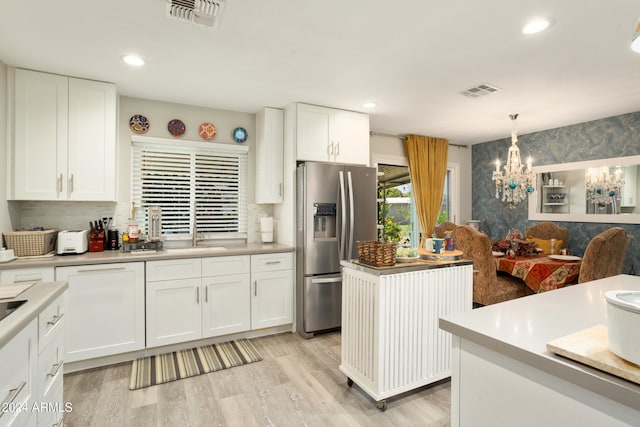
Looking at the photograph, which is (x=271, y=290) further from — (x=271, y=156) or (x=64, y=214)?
(x=64, y=214)

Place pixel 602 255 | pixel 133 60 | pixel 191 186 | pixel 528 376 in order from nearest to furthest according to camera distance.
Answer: pixel 528 376
pixel 133 60
pixel 602 255
pixel 191 186

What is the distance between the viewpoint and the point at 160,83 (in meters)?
2.96

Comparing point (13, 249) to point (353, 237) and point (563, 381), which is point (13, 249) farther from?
point (563, 381)

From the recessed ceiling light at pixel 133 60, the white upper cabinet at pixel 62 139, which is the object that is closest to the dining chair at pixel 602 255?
the recessed ceiling light at pixel 133 60

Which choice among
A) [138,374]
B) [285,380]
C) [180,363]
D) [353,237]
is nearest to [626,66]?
[353,237]

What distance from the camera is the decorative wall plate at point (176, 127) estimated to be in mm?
3488

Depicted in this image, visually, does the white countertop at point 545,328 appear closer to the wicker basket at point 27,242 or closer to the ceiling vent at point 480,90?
the ceiling vent at point 480,90

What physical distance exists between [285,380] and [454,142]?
460cm

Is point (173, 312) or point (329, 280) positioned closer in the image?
point (173, 312)

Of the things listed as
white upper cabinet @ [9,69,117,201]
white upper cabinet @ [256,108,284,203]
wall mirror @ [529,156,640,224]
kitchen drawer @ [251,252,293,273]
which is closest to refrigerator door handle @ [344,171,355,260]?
kitchen drawer @ [251,252,293,273]

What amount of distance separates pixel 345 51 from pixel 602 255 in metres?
2.78

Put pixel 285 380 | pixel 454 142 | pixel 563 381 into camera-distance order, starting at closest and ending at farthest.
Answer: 1. pixel 563 381
2. pixel 285 380
3. pixel 454 142

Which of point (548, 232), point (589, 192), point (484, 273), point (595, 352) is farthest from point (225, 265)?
point (589, 192)

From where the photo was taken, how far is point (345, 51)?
2.37 meters
